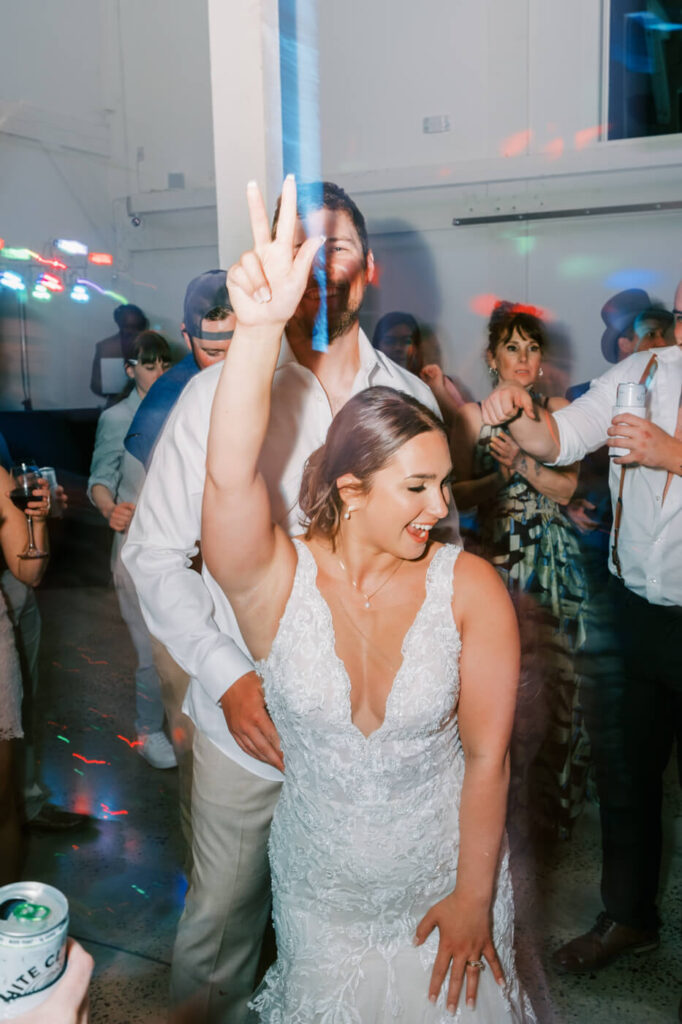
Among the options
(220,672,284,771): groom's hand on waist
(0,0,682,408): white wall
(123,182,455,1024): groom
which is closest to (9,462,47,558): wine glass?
(123,182,455,1024): groom

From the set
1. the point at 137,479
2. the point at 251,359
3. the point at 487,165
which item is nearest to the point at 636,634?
the point at 251,359

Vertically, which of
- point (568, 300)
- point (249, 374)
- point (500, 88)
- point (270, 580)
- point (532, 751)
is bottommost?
point (532, 751)

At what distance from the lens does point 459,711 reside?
38.9 inches

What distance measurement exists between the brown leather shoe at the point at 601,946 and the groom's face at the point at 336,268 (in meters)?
1.28

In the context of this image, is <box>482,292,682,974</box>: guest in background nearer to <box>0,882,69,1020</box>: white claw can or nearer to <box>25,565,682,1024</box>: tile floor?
<box>25,565,682,1024</box>: tile floor

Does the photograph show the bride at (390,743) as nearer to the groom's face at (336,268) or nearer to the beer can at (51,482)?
the groom's face at (336,268)

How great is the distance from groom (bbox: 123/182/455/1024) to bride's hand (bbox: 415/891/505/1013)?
301 millimetres

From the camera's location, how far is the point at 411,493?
0.97 m

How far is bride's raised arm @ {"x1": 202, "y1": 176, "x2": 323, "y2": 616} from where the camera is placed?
0.78 metres

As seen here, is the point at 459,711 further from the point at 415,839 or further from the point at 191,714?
the point at 191,714

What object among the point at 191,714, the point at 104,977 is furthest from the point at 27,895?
the point at 104,977

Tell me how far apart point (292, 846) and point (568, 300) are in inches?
146

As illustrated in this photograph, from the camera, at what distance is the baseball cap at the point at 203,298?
156 centimetres

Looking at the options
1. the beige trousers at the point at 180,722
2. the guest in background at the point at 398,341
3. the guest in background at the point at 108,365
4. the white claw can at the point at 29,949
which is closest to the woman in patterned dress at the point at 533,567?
the guest in background at the point at 398,341
